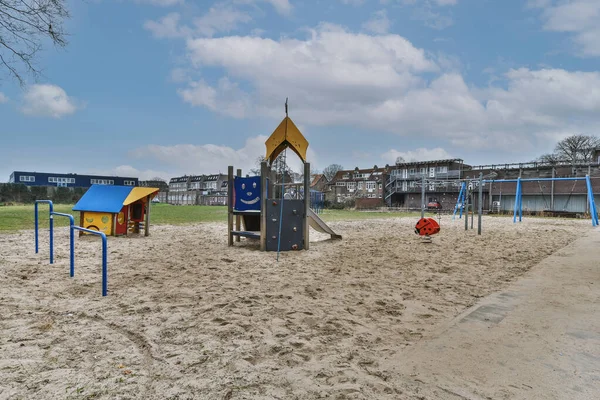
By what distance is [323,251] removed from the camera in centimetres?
932

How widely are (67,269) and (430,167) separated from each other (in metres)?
64.6

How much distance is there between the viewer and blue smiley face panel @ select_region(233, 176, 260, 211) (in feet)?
32.4

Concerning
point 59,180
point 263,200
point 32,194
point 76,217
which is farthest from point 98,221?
point 59,180

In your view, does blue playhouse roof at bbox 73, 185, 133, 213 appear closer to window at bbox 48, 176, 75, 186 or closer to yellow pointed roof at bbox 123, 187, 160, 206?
yellow pointed roof at bbox 123, 187, 160, 206

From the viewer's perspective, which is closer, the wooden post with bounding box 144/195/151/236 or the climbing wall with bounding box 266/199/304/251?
the climbing wall with bounding box 266/199/304/251

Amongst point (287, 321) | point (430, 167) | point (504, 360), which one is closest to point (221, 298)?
point (287, 321)

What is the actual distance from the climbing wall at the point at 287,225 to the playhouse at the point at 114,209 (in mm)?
5027

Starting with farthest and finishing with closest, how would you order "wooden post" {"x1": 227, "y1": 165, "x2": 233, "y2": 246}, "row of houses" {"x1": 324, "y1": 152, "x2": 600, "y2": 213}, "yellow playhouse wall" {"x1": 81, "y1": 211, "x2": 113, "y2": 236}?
"row of houses" {"x1": 324, "y1": 152, "x2": 600, "y2": 213} < "yellow playhouse wall" {"x1": 81, "y1": 211, "x2": 113, "y2": 236} < "wooden post" {"x1": 227, "y1": 165, "x2": 233, "y2": 246}

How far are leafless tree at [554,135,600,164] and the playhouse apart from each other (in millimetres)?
57883

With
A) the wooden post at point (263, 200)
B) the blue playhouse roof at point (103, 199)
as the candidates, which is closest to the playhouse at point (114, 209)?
the blue playhouse roof at point (103, 199)

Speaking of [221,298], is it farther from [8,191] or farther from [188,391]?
[8,191]

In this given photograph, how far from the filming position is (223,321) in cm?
388

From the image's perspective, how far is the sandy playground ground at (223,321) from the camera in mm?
2584

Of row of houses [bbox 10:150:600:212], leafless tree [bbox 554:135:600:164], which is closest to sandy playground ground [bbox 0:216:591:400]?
row of houses [bbox 10:150:600:212]
